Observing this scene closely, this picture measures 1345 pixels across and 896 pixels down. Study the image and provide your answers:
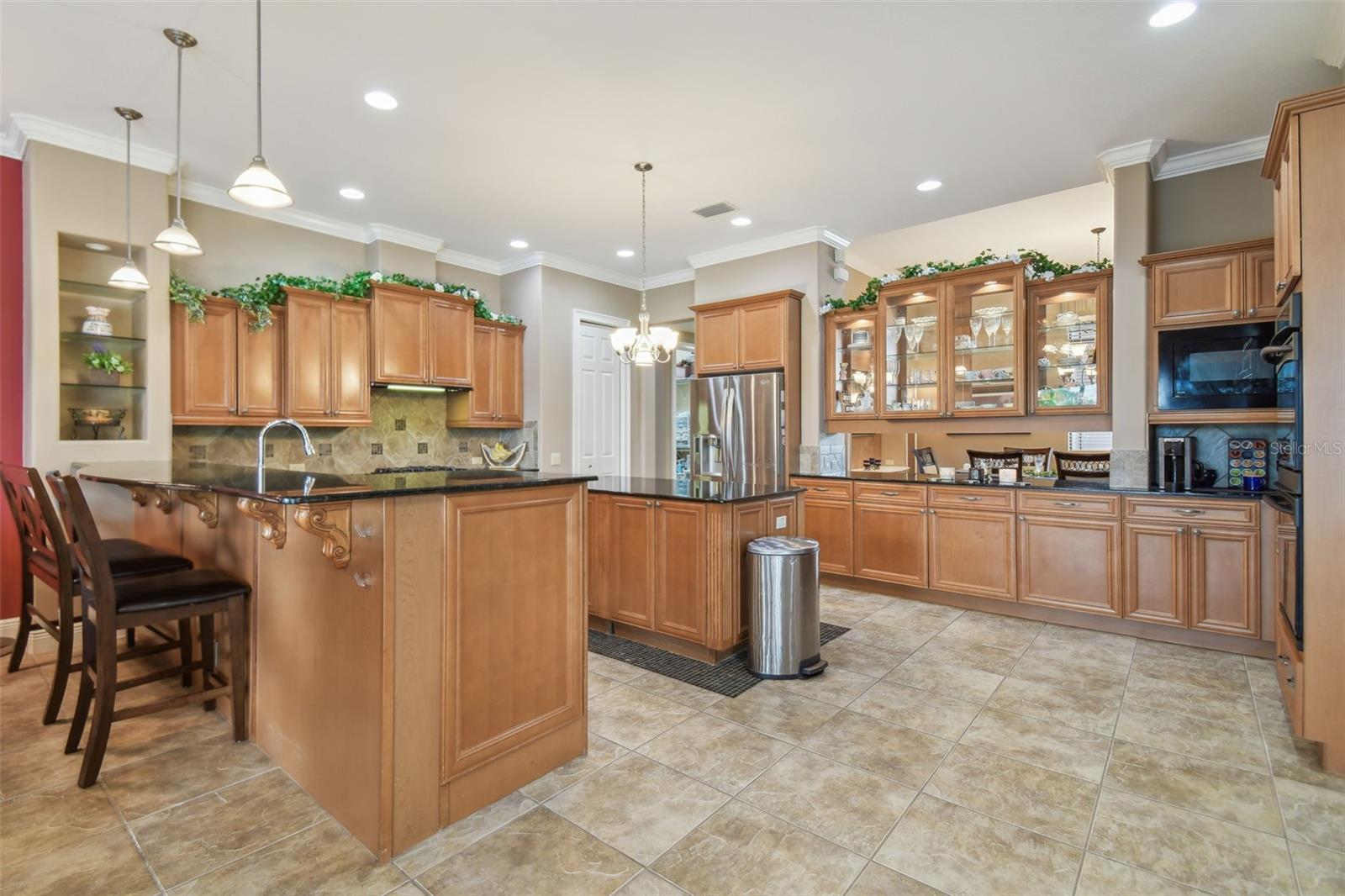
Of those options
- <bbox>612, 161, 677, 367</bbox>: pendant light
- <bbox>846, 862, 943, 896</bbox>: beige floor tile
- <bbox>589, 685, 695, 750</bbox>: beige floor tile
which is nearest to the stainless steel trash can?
<bbox>589, 685, 695, 750</bbox>: beige floor tile

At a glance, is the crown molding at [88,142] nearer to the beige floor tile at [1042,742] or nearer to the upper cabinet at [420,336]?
the upper cabinet at [420,336]

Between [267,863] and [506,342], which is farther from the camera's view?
[506,342]

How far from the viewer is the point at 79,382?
148 inches

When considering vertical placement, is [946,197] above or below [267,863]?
above

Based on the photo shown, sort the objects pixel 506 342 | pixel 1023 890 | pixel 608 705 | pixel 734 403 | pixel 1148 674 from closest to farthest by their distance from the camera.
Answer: pixel 1023 890
pixel 608 705
pixel 1148 674
pixel 734 403
pixel 506 342

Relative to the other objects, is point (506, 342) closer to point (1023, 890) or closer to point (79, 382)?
point (79, 382)

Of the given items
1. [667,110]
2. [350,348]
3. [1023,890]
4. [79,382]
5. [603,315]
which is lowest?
[1023,890]

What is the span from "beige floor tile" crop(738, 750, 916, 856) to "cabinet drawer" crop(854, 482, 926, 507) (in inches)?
108

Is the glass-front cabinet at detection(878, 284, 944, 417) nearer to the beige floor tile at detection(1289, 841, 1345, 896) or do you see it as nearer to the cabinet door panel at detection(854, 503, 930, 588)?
the cabinet door panel at detection(854, 503, 930, 588)

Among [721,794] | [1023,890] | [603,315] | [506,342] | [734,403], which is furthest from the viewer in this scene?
[603,315]

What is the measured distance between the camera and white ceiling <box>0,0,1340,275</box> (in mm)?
2732

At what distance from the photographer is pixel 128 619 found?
220cm

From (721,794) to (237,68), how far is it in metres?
3.97

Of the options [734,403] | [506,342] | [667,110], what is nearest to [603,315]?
[506,342]
